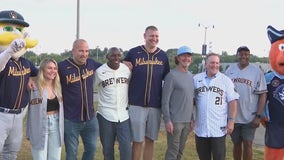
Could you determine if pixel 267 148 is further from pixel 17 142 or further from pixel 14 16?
pixel 14 16

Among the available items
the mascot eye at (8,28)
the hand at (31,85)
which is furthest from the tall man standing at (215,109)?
the mascot eye at (8,28)

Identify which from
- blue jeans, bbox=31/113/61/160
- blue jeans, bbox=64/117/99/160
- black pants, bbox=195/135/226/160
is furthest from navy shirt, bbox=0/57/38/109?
black pants, bbox=195/135/226/160

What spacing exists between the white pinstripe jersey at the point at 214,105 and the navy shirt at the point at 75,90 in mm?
1617

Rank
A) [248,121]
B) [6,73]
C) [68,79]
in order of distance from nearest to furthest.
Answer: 1. [6,73]
2. [68,79]
3. [248,121]

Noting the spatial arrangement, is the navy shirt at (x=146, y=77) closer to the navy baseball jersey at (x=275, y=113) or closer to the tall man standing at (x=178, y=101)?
the tall man standing at (x=178, y=101)

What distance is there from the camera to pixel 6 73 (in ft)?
17.0

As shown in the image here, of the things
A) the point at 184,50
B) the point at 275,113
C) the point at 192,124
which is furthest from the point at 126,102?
the point at 275,113

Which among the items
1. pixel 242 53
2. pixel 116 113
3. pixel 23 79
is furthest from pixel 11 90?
pixel 242 53

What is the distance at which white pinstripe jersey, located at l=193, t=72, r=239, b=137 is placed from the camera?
18.6 feet

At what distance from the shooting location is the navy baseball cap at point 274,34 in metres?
5.91

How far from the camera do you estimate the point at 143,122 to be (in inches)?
234

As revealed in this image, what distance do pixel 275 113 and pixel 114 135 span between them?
2.38 meters

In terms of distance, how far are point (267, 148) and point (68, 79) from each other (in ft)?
9.99

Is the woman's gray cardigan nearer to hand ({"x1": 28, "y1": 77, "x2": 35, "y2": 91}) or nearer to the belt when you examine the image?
hand ({"x1": 28, "y1": 77, "x2": 35, "y2": 91})
